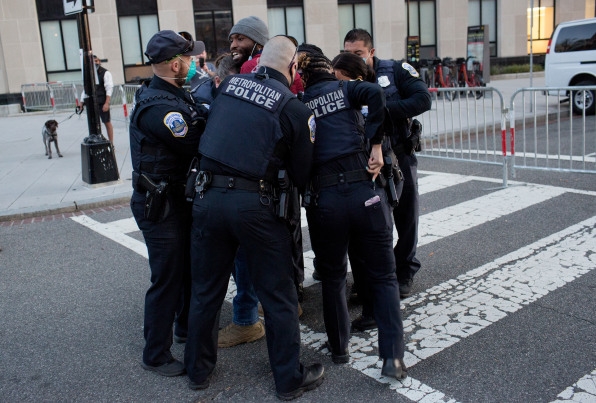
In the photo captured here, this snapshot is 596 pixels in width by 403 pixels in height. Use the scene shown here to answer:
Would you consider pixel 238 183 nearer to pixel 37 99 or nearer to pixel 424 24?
pixel 37 99

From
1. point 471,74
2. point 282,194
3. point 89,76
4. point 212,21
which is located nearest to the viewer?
point 282,194

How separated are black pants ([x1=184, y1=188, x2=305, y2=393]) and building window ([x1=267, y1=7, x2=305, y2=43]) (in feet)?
82.8

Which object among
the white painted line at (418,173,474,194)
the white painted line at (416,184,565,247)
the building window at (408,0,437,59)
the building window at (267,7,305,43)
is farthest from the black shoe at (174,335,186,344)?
the building window at (408,0,437,59)

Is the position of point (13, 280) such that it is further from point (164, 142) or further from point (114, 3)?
point (114, 3)

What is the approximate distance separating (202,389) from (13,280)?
3030 mm

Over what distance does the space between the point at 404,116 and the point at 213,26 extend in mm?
23990

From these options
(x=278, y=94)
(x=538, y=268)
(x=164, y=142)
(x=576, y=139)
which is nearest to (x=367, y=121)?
(x=278, y=94)

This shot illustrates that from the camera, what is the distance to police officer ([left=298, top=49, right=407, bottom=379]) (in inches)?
142

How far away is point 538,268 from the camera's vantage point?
17.5ft

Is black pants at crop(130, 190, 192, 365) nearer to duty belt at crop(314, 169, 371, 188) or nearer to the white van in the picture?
duty belt at crop(314, 169, 371, 188)

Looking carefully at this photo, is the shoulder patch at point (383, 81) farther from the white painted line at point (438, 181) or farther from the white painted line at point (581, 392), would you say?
the white painted line at point (438, 181)

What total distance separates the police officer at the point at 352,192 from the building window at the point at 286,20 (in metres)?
24.9

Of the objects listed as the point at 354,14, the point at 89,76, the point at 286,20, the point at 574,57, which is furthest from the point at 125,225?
the point at 354,14

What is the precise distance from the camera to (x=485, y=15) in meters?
31.6
